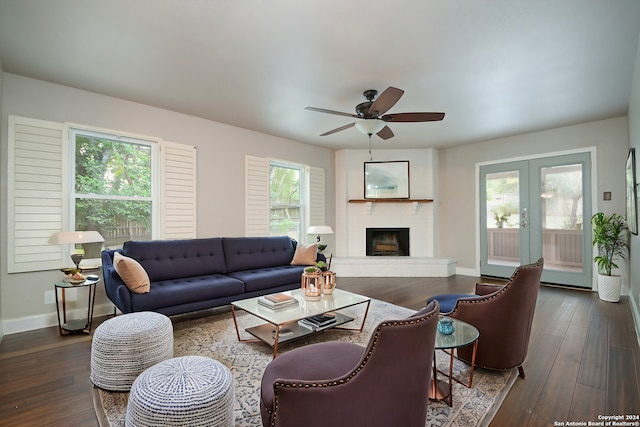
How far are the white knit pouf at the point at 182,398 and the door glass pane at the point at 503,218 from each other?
5.58 meters

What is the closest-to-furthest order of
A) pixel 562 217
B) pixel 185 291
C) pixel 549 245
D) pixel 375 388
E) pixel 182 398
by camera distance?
pixel 375 388, pixel 182 398, pixel 185 291, pixel 562 217, pixel 549 245

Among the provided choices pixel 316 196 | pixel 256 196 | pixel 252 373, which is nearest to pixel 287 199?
pixel 316 196

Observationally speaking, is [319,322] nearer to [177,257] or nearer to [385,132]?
[177,257]

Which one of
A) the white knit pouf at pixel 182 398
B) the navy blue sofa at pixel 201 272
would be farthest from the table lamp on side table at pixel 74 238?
the white knit pouf at pixel 182 398

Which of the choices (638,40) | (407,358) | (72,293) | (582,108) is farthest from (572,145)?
(72,293)

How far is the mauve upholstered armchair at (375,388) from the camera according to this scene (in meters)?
1.11

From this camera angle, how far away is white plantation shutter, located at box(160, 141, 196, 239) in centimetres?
407

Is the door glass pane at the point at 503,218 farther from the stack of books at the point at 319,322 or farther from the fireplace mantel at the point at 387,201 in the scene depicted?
the stack of books at the point at 319,322

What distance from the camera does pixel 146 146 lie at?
4.02m

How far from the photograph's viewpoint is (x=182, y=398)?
1.44 metres

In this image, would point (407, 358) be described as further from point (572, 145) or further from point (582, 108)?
point (572, 145)

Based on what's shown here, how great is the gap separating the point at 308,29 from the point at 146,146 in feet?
9.36

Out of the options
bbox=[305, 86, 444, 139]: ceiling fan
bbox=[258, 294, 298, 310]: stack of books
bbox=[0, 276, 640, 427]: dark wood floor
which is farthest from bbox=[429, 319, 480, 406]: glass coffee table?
bbox=[305, 86, 444, 139]: ceiling fan

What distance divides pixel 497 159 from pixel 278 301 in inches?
198
